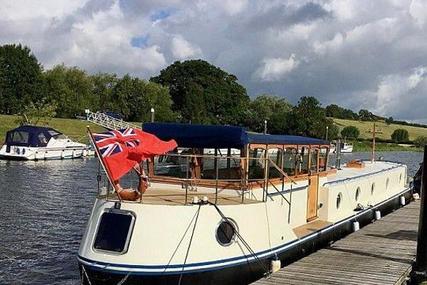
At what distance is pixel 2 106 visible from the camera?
336ft

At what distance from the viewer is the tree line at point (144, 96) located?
104312mm

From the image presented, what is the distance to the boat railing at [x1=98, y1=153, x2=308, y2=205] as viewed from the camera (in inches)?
653

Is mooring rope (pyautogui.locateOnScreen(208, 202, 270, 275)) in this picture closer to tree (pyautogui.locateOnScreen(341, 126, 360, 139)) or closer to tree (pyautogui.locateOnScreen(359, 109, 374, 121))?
tree (pyautogui.locateOnScreen(341, 126, 360, 139))

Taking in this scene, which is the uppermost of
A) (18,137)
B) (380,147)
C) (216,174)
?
(380,147)

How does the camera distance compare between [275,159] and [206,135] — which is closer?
[206,135]

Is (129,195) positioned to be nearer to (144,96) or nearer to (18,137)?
(18,137)

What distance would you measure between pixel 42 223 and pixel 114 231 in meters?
14.2

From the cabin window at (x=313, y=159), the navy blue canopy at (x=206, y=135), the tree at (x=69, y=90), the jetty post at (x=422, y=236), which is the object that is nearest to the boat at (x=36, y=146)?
the tree at (x=69, y=90)

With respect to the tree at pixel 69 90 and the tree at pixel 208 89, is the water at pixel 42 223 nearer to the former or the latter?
the tree at pixel 69 90

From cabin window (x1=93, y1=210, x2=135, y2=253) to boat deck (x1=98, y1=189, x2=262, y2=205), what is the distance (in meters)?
0.58

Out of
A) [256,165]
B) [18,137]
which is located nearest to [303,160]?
[256,165]

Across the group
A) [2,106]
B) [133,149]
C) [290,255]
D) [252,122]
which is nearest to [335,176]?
[290,255]

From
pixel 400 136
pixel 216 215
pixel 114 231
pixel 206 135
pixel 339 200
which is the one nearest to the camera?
pixel 114 231

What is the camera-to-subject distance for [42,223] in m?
27.5
